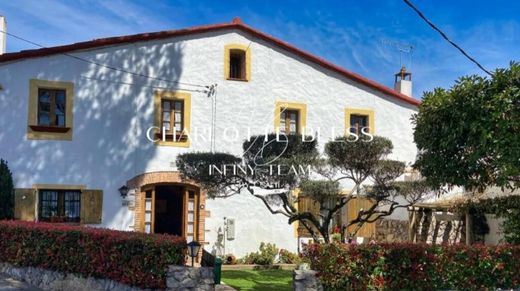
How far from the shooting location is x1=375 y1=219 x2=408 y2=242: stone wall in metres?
17.7

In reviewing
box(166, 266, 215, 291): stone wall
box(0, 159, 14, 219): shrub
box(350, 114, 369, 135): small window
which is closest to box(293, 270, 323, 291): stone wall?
box(166, 266, 215, 291): stone wall

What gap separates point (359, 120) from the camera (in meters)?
18.5

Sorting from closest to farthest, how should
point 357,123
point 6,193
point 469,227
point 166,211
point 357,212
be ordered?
point 6,193 < point 469,227 < point 357,212 < point 357,123 < point 166,211

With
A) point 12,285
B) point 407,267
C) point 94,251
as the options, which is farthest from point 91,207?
point 407,267

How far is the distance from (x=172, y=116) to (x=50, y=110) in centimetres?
327

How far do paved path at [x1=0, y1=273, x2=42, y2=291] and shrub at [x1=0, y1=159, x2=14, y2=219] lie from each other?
2.64 m

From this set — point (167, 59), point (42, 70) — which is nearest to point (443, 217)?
point (167, 59)

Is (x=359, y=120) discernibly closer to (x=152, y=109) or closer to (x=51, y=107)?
(x=152, y=109)

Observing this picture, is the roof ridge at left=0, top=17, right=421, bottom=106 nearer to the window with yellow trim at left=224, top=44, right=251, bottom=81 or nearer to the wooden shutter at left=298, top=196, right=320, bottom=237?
the window with yellow trim at left=224, top=44, right=251, bottom=81

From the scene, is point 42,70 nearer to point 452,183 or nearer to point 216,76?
point 216,76

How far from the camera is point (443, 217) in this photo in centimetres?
1584

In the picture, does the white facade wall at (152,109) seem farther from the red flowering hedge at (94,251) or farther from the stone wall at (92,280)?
the stone wall at (92,280)

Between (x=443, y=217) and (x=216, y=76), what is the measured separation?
7.57 meters

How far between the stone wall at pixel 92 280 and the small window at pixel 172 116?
223 inches
